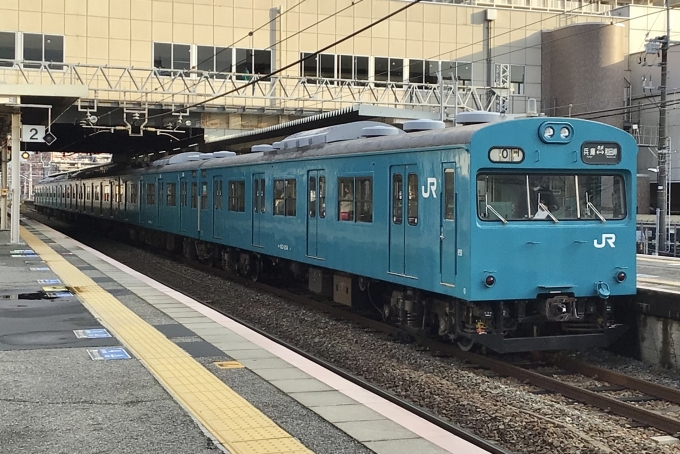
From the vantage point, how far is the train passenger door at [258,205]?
16.8 m

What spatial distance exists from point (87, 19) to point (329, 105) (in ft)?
36.0

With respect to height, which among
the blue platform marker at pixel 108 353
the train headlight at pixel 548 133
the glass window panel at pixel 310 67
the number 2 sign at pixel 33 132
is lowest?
the blue platform marker at pixel 108 353

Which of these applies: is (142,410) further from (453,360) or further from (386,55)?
(386,55)

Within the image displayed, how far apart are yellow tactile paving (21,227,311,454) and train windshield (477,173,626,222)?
3709 millimetres

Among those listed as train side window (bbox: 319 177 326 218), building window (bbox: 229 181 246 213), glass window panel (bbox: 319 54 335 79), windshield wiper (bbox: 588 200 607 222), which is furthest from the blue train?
glass window panel (bbox: 319 54 335 79)

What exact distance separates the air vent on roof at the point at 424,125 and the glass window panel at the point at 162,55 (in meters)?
27.7

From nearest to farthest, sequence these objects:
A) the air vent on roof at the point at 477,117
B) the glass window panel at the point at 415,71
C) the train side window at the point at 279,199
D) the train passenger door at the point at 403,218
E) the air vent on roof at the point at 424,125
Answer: the air vent on roof at the point at 477,117, the train passenger door at the point at 403,218, the air vent on roof at the point at 424,125, the train side window at the point at 279,199, the glass window panel at the point at 415,71

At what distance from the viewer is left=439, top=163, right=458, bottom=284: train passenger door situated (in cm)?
978

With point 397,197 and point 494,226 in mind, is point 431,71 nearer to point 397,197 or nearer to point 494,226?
point 397,197

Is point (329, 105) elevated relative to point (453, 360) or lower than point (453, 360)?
elevated

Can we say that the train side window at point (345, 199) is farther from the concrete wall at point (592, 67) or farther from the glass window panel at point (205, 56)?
the concrete wall at point (592, 67)

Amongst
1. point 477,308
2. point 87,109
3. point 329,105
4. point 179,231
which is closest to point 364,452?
point 477,308

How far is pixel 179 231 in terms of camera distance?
77.1ft

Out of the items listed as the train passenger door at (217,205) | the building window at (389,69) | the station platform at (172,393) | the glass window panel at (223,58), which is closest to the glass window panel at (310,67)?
the building window at (389,69)
